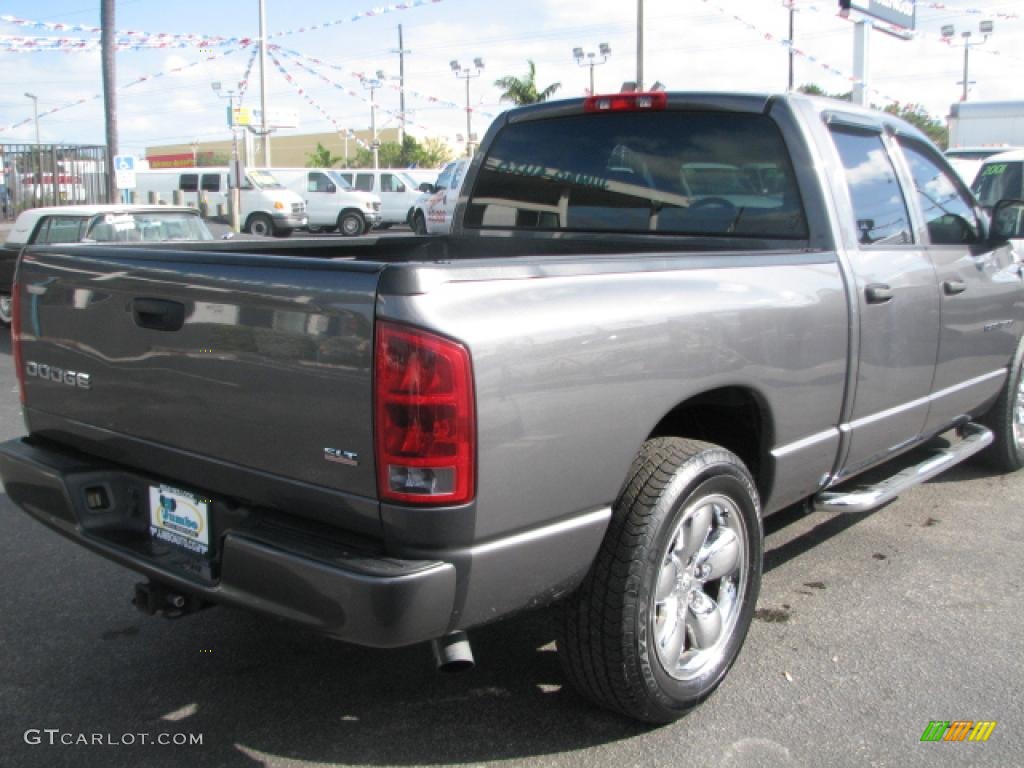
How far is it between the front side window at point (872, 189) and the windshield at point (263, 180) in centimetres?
2540

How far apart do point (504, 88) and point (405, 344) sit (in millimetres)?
36074

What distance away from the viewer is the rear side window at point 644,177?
389 centimetres

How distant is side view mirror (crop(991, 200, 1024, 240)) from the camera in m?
4.83

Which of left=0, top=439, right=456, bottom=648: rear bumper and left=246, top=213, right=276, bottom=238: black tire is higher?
left=246, top=213, right=276, bottom=238: black tire

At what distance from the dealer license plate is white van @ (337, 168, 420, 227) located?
28.8m

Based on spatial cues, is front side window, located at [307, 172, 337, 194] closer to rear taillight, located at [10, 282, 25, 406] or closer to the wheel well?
rear taillight, located at [10, 282, 25, 406]

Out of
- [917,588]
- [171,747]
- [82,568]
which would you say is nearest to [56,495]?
[171,747]

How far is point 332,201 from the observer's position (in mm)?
29188

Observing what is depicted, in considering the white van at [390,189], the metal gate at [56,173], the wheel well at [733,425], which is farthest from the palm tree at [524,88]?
the wheel well at [733,425]

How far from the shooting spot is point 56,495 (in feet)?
10.0

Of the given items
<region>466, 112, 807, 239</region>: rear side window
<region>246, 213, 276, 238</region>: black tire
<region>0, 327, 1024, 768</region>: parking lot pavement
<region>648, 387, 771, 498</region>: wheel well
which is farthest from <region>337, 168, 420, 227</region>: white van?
<region>648, 387, 771, 498</region>: wheel well

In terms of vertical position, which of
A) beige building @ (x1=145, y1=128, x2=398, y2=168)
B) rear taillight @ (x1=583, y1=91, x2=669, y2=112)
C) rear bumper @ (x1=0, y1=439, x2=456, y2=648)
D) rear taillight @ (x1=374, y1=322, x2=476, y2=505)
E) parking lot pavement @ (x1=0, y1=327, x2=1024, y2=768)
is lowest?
parking lot pavement @ (x1=0, y1=327, x2=1024, y2=768)

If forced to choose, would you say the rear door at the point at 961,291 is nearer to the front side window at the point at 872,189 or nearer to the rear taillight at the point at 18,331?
the front side window at the point at 872,189

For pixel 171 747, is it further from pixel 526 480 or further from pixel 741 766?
pixel 741 766
